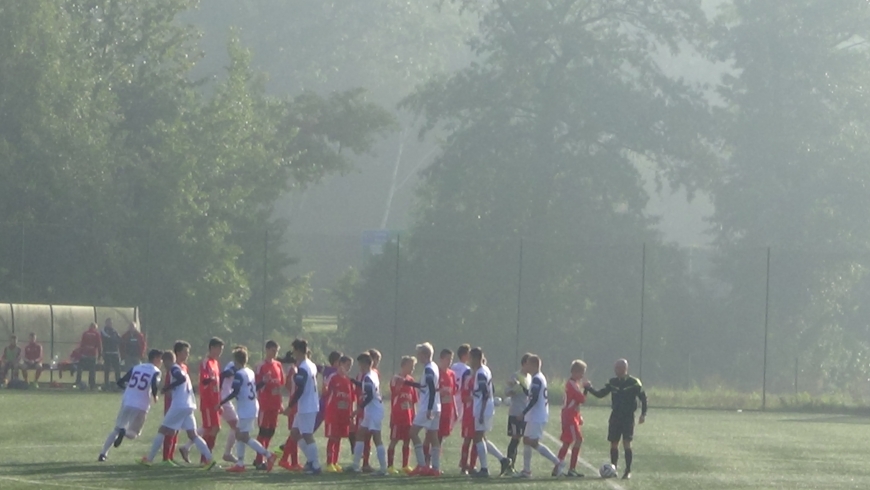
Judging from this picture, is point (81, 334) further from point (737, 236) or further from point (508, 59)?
point (737, 236)

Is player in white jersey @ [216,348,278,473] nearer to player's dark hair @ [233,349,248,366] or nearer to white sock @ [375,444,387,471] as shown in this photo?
player's dark hair @ [233,349,248,366]

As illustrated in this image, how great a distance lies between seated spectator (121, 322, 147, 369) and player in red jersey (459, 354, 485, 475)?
53.9 ft

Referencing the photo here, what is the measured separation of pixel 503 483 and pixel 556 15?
37.9 metres

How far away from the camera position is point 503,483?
15789mm

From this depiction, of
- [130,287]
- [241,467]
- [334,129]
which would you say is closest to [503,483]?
[241,467]

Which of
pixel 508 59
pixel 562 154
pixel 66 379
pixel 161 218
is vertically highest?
pixel 508 59

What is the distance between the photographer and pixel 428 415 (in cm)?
1627

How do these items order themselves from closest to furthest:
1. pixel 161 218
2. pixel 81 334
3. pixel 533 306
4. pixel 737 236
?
1. pixel 81 334
2. pixel 161 218
3. pixel 533 306
4. pixel 737 236

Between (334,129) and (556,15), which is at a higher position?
(556,15)

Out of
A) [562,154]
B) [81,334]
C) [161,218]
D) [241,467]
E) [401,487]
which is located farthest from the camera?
[562,154]

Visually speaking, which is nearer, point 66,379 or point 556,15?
point 66,379

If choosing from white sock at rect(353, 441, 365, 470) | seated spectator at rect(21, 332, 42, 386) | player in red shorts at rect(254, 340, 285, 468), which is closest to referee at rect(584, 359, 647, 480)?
white sock at rect(353, 441, 365, 470)

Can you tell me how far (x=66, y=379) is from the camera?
34.4 metres

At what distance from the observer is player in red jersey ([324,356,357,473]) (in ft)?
53.6
